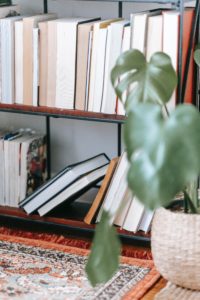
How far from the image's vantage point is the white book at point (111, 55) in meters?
2.42

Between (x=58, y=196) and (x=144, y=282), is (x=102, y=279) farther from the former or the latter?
(x=58, y=196)

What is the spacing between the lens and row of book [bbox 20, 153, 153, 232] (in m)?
2.52

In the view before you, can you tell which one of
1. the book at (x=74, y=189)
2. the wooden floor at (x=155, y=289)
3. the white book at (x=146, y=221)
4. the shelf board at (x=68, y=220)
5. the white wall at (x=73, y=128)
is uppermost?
the white wall at (x=73, y=128)

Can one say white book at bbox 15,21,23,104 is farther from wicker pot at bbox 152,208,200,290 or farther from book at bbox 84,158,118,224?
wicker pot at bbox 152,208,200,290

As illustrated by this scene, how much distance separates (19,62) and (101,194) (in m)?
0.50

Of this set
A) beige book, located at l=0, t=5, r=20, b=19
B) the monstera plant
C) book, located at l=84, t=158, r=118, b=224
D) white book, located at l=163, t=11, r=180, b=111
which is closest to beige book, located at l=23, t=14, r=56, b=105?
beige book, located at l=0, t=5, r=20, b=19

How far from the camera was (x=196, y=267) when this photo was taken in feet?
7.09

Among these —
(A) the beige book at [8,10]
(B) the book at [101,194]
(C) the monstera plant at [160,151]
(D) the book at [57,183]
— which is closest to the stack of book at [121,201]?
(B) the book at [101,194]

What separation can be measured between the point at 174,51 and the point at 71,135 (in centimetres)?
66

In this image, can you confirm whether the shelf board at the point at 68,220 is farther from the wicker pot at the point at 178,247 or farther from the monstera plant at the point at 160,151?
the monstera plant at the point at 160,151

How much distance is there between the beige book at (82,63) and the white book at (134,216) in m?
0.35

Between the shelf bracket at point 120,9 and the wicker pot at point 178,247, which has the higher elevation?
the shelf bracket at point 120,9

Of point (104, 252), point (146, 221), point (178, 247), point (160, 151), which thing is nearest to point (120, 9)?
point (146, 221)

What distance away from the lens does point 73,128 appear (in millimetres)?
2871
